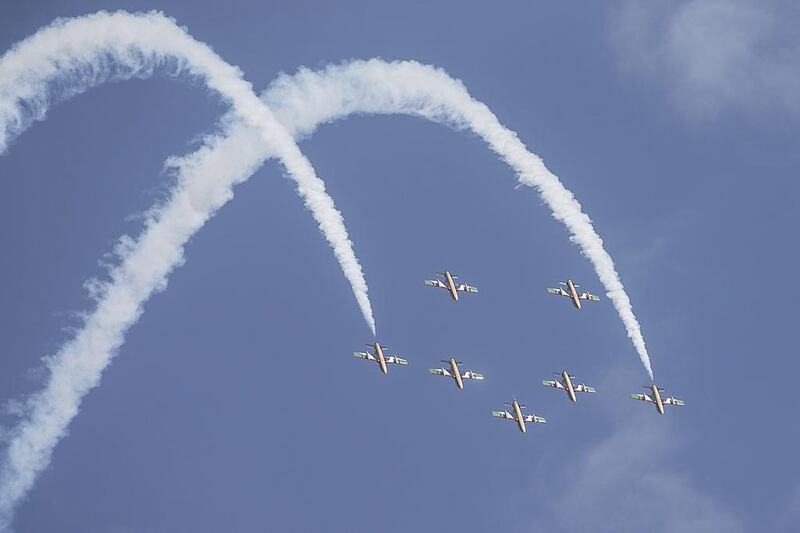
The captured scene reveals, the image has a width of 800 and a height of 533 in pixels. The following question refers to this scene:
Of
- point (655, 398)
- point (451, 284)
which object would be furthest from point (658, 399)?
point (451, 284)

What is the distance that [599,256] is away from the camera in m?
128

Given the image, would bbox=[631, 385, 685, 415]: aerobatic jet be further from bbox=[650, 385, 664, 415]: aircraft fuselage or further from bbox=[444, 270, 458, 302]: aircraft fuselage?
bbox=[444, 270, 458, 302]: aircraft fuselage

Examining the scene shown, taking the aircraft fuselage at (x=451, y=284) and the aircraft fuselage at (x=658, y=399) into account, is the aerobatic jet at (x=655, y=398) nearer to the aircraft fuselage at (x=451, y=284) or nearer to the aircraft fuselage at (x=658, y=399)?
the aircraft fuselage at (x=658, y=399)

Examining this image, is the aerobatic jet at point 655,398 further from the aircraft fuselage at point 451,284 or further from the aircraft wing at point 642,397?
the aircraft fuselage at point 451,284

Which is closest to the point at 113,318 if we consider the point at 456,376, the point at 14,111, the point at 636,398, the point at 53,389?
the point at 53,389

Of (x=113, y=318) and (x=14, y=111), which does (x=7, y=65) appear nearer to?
(x=14, y=111)

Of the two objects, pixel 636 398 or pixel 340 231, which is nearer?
pixel 340 231

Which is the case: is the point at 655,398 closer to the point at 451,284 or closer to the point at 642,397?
the point at 642,397

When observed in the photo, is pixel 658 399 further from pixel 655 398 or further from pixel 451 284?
pixel 451 284

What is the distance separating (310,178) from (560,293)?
24121 millimetres

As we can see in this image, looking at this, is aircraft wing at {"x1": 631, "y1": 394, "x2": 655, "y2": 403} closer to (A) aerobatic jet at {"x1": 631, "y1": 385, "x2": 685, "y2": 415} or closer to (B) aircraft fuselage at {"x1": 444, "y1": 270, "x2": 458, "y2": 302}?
(A) aerobatic jet at {"x1": 631, "y1": 385, "x2": 685, "y2": 415}

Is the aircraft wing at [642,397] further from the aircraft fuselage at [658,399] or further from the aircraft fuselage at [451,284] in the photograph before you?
the aircraft fuselage at [451,284]

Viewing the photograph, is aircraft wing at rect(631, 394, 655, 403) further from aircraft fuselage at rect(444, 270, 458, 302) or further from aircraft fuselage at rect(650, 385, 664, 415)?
aircraft fuselage at rect(444, 270, 458, 302)

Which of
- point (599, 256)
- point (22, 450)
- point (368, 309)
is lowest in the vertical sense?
point (22, 450)
